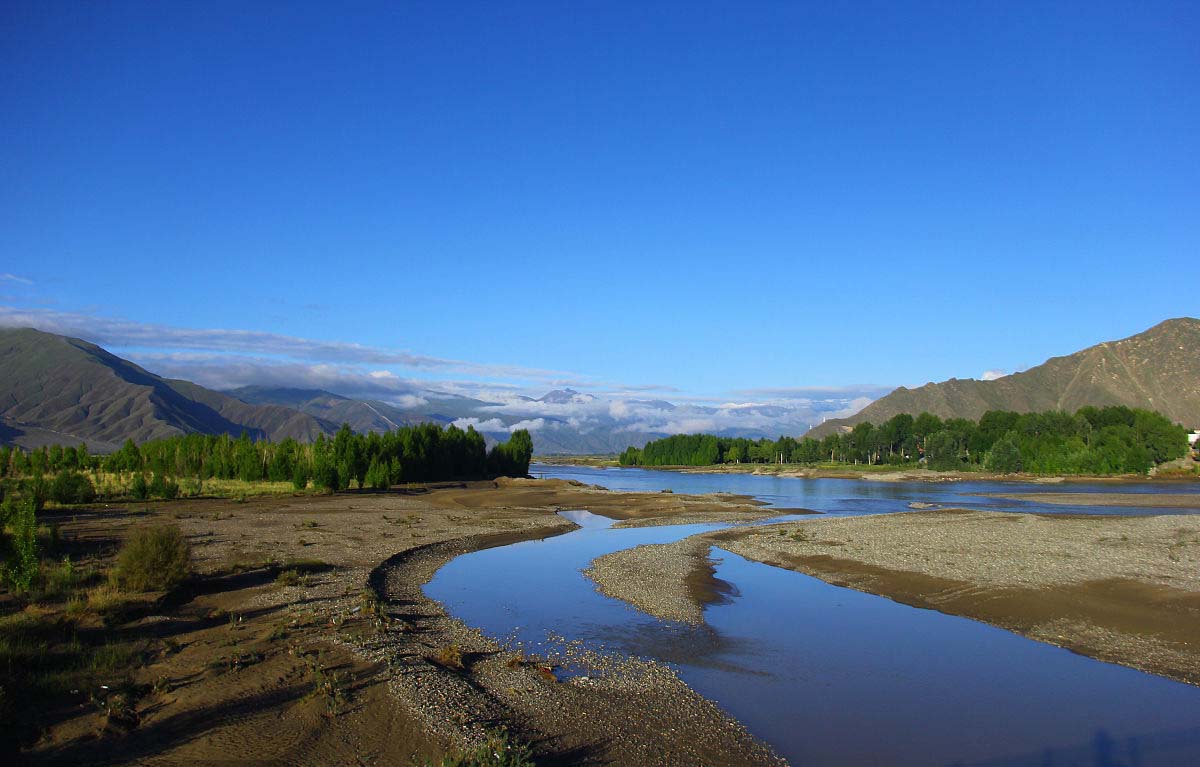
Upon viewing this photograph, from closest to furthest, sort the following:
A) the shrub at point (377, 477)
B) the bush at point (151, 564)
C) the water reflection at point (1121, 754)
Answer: the water reflection at point (1121, 754)
the bush at point (151, 564)
the shrub at point (377, 477)

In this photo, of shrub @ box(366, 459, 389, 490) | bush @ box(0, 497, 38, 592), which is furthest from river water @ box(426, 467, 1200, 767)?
shrub @ box(366, 459, 389, 490)

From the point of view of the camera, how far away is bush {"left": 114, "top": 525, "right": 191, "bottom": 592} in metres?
19.2

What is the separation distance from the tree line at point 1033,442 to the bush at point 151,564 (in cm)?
13725

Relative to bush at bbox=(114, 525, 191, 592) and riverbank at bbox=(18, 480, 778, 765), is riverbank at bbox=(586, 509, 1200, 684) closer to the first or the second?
riverbank at bbox=(18, 480, 778, 765)

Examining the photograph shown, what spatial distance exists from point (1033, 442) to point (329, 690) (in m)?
150

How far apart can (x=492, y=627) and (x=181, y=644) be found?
7629 mm

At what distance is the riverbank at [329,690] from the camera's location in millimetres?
10984

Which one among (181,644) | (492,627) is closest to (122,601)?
(181,644)

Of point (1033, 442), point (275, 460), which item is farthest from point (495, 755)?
point (1033, 442)

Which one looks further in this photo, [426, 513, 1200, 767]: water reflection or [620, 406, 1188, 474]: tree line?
[620, 406, 1188, 474]: tree line

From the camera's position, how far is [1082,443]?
134 metres

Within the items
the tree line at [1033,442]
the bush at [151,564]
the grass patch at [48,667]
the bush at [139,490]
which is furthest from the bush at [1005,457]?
the grass patch at [48,667]

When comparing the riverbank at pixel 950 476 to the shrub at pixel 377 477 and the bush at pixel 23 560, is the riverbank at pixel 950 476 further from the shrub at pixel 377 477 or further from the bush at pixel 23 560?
the bush at pixel 23 560

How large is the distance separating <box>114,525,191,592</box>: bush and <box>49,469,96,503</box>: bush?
35761mm
